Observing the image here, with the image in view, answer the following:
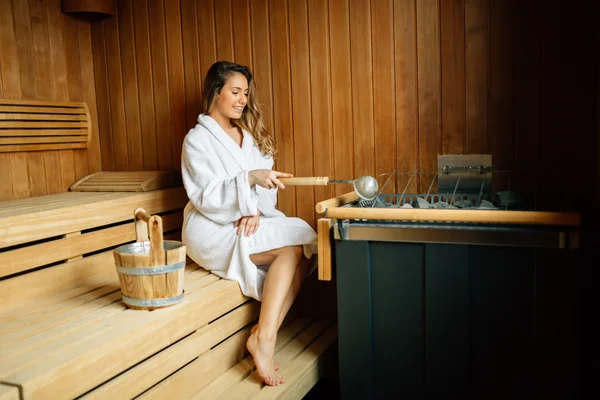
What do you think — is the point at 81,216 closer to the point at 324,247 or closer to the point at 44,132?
the point at 44,132

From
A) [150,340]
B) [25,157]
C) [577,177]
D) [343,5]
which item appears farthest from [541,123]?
[25,157]

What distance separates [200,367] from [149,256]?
468mm

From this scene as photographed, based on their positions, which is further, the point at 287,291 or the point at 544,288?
the point at 287,291

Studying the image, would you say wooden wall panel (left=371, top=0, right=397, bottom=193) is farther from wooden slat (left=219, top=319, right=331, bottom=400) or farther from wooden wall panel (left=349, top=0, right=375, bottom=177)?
wooden slat (left=219, top=319, right=331, bottom=400)

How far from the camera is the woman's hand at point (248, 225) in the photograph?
2391mm

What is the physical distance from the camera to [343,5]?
2.59m

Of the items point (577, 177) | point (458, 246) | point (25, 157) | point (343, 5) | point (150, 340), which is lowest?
point (150, 340)

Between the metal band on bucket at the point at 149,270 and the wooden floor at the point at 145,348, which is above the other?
the metal band on bucket at the point at 149,270

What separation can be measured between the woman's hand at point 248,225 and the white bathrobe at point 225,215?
2cm

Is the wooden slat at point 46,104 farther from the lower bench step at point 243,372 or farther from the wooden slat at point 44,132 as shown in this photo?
the lower bench step at point 243,372

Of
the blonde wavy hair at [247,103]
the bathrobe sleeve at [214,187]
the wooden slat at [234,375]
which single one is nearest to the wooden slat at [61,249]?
the bathrobe sleeve at [214,187]

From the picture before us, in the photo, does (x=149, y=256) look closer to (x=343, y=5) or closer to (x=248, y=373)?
(x=248, y=373)

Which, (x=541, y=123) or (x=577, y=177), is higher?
(x=541, y=123)

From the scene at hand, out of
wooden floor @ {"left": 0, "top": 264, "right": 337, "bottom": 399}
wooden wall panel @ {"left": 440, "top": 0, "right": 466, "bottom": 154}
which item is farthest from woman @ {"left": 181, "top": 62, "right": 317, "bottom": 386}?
wooden wall panel @ {"left": 440, "top": 0, "right": 466, "bottom": 154}
